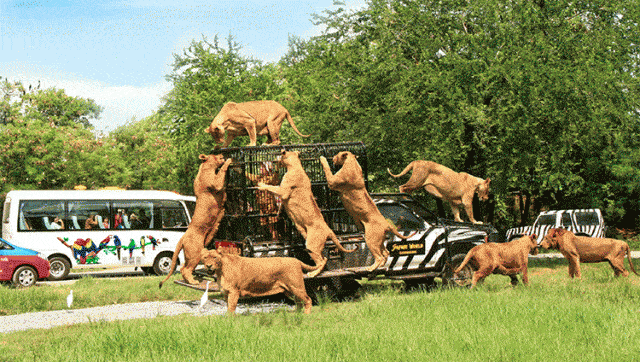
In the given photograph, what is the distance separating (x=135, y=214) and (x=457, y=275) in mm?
13364

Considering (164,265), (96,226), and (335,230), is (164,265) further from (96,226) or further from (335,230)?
(335,230)

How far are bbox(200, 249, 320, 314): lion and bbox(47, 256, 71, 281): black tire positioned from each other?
1346cm

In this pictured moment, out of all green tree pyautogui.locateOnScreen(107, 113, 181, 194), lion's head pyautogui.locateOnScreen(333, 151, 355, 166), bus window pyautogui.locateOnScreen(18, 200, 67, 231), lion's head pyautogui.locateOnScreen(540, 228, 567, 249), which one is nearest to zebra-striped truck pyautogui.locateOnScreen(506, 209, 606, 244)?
lion's head pyautogui.locateOnScreen(540, 228, 567, 249)

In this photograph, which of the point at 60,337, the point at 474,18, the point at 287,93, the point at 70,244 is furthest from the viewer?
the point at 287,93

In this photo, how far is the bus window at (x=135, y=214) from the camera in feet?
72.4

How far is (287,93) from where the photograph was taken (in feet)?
99.3

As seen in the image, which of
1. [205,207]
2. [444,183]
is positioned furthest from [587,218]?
[205,207]

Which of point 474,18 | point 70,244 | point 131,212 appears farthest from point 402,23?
point 70,244

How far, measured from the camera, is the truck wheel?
12242mm

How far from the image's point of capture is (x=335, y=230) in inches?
→ 473

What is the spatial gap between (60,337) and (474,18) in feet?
48.0

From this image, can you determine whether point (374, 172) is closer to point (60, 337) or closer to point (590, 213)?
point (590, 213)

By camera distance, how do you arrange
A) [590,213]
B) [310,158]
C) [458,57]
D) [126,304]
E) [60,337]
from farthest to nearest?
[590,213], [458,57], [126,304], [310,158], [60,337]

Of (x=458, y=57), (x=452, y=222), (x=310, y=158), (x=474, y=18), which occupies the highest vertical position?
(x=474, y=18)
